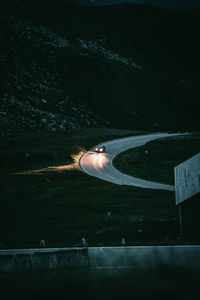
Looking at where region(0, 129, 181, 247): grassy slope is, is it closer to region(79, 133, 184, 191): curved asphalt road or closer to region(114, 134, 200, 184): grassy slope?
region(79, 133, 184, 191): curved asphalt road

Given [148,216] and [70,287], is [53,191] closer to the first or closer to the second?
[148,216]

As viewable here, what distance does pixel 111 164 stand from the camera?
189 ft

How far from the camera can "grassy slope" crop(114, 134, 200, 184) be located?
166 feet

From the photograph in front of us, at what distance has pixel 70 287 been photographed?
15836mm

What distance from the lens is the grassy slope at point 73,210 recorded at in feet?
80.0

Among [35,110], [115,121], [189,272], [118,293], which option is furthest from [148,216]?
[115,121]

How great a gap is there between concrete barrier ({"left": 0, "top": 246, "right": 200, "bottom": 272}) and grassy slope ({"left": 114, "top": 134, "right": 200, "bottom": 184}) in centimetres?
2815

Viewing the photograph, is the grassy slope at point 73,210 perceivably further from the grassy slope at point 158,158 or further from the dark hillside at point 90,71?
the dark hillside at point 90,71

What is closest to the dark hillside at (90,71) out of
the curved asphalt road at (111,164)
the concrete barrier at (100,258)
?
the curved asphalt road at (111,164)

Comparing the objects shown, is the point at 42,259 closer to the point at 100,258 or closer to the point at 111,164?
the point at 100,258

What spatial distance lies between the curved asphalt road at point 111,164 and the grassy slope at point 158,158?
69.0 inches

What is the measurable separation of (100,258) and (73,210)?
14610 mm

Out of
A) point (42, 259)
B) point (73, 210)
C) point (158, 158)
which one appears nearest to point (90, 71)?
point (158, 158)

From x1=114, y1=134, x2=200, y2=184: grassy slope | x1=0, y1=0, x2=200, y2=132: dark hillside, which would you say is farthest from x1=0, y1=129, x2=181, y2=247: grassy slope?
x1=0, y1=0, x2=200, y2=132: dark hillside
